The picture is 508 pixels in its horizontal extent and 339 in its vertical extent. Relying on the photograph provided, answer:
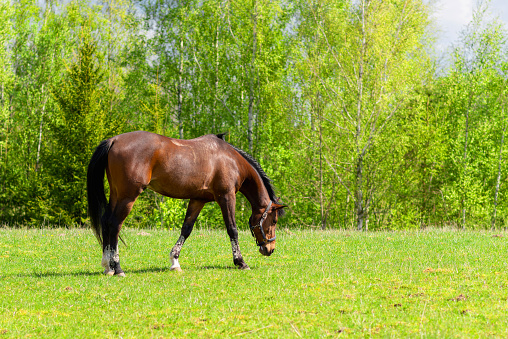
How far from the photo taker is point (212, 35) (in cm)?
3091

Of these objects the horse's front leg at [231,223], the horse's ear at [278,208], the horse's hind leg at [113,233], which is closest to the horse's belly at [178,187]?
the horse's front leg at [231,223]

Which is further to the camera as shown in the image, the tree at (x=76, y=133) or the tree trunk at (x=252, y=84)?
the tree trunk at (x=252, y=84)

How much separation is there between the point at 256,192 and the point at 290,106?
48.5 ft

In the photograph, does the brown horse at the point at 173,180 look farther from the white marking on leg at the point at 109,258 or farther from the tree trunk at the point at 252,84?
the tree trunk at the point at 252,84

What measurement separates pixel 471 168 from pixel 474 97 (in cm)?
415

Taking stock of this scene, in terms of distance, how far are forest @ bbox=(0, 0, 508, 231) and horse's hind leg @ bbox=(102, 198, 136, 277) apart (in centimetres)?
1396

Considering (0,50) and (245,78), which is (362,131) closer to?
(245,78)

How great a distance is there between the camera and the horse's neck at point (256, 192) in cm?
992

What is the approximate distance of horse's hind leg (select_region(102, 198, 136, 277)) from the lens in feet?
28.0

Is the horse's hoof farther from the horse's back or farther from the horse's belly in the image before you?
the horse's belly

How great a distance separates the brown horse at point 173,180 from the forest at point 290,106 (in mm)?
11849

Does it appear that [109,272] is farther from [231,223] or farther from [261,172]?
[261,172]

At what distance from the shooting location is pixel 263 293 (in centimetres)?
691

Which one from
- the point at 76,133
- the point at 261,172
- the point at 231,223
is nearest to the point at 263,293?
the point at 231,223
